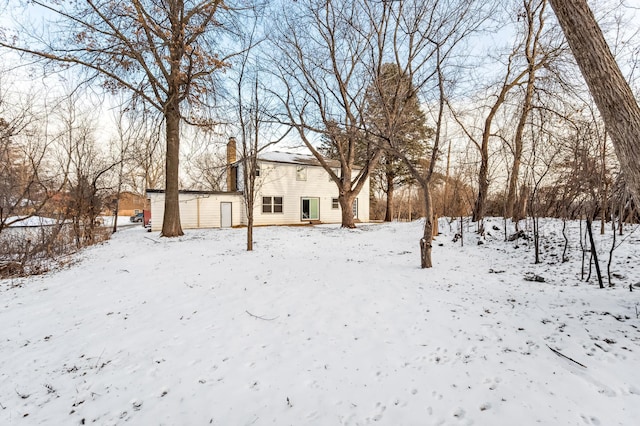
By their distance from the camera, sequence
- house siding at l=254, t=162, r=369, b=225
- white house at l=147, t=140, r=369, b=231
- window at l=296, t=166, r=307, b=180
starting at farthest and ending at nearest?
window at l=296, t=166, r=307, b=180
house siding at l=254, t=162, r=369, b=225
white house at l=147, t=140, r=369, b=231

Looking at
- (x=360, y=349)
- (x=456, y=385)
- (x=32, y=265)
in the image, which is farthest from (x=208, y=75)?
(x=456, y=385)

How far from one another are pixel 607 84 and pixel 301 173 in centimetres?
1734

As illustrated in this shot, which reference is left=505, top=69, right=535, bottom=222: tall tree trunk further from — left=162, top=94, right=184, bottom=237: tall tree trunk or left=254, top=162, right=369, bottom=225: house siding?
left=162, top=94, right=184, bottom=237: tall tree trunk

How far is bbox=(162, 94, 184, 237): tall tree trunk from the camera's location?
11016 millimetres

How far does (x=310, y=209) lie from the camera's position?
19.7 meters

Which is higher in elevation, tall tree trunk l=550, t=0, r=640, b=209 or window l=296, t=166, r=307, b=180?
window l=296, t=166, r=307, b=180

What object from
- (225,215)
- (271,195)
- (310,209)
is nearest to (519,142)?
(310,209)

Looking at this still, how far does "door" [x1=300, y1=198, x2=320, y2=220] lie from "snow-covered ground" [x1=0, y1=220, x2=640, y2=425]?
1360 centimetres

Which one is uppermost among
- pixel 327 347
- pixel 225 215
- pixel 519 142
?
pixel 519 142

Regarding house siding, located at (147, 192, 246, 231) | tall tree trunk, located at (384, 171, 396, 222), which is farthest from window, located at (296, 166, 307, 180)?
tall tree trunk, located at (384, 171, 396, 222)

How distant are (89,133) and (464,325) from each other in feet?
46.8

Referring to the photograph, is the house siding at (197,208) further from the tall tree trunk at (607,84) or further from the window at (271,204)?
the tall tree trunk at (607,84)

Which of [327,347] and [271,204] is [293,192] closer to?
[271,204]

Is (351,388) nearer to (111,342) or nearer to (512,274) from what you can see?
(111,342)
